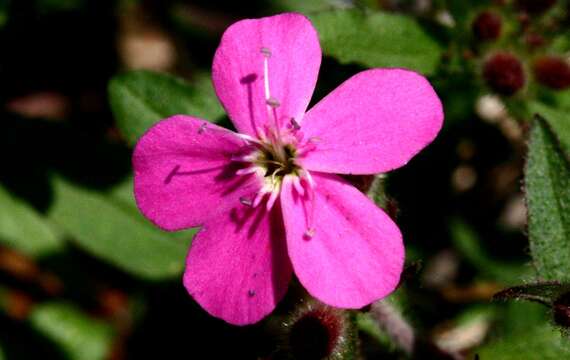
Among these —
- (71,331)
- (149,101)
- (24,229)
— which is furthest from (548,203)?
(24,229)

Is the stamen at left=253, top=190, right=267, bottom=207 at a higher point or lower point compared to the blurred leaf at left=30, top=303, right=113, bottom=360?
higher

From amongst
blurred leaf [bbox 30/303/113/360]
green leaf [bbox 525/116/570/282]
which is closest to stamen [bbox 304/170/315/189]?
green leaf [bbox 525/116/570/282]

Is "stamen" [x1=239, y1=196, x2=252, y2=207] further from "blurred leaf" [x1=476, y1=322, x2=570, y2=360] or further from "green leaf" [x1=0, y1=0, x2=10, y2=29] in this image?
"green leaf" [x1=0, y1=0, x2=10, y2=29]

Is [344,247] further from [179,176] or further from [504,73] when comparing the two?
[504,73]

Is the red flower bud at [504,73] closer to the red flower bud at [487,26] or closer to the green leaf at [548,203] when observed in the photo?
the red flower bud at [487,26]

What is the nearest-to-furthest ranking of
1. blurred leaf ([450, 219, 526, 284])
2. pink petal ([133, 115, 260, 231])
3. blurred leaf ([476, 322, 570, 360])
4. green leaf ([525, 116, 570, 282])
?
pink petal ([133, 115, 260, 231])
green leaf ([525, 116, 570, 282])
blurred leaf ([476, 322, 570, 360])
blurred leaf ([450, 219, 526, 284])

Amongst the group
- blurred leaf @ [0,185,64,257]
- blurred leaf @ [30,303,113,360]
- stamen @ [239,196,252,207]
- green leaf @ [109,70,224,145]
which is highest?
stamen @ [239,196,252,207]
